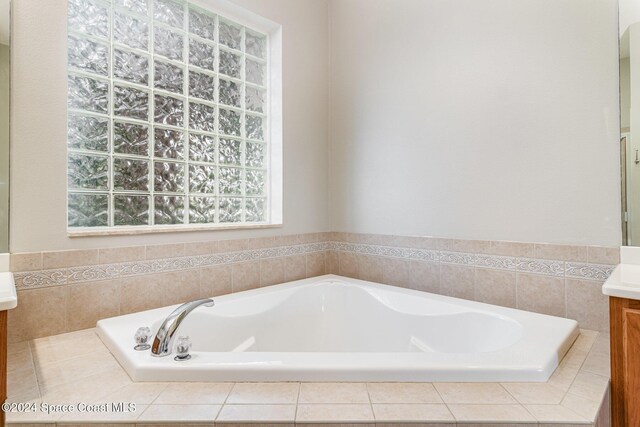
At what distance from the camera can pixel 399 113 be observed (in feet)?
7.72

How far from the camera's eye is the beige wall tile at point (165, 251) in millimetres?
1851

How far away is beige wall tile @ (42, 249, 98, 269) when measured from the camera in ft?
5.06

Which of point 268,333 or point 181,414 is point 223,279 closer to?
point 268,333

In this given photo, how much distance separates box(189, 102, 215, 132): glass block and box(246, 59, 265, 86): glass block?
0.40 m

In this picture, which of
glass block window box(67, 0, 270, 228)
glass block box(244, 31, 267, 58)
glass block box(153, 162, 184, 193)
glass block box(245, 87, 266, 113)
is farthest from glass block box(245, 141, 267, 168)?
glass block box(244, 31, 267, 58)

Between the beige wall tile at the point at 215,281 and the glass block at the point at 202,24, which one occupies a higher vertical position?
the glass block at the point at 202,24

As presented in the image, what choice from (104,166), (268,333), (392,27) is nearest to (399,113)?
(392,27)

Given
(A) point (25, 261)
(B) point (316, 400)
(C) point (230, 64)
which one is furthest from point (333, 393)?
(C) point (230, 64)

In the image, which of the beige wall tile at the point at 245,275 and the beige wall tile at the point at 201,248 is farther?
the beige wall tile at the point at 245,275

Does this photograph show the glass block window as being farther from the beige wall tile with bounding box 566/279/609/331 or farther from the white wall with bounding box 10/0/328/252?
the beige wall tile with bounding box 566/279/609/331

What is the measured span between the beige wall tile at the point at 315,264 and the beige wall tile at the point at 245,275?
17.7 inches

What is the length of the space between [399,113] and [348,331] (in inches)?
55.4

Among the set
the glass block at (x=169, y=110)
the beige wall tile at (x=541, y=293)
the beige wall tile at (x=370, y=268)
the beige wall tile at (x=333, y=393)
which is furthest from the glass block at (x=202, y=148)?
the beige wall tile at (x=541, y=293)

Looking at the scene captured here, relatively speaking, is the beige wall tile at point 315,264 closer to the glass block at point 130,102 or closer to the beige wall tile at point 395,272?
the beige wall tile at point 395,272
